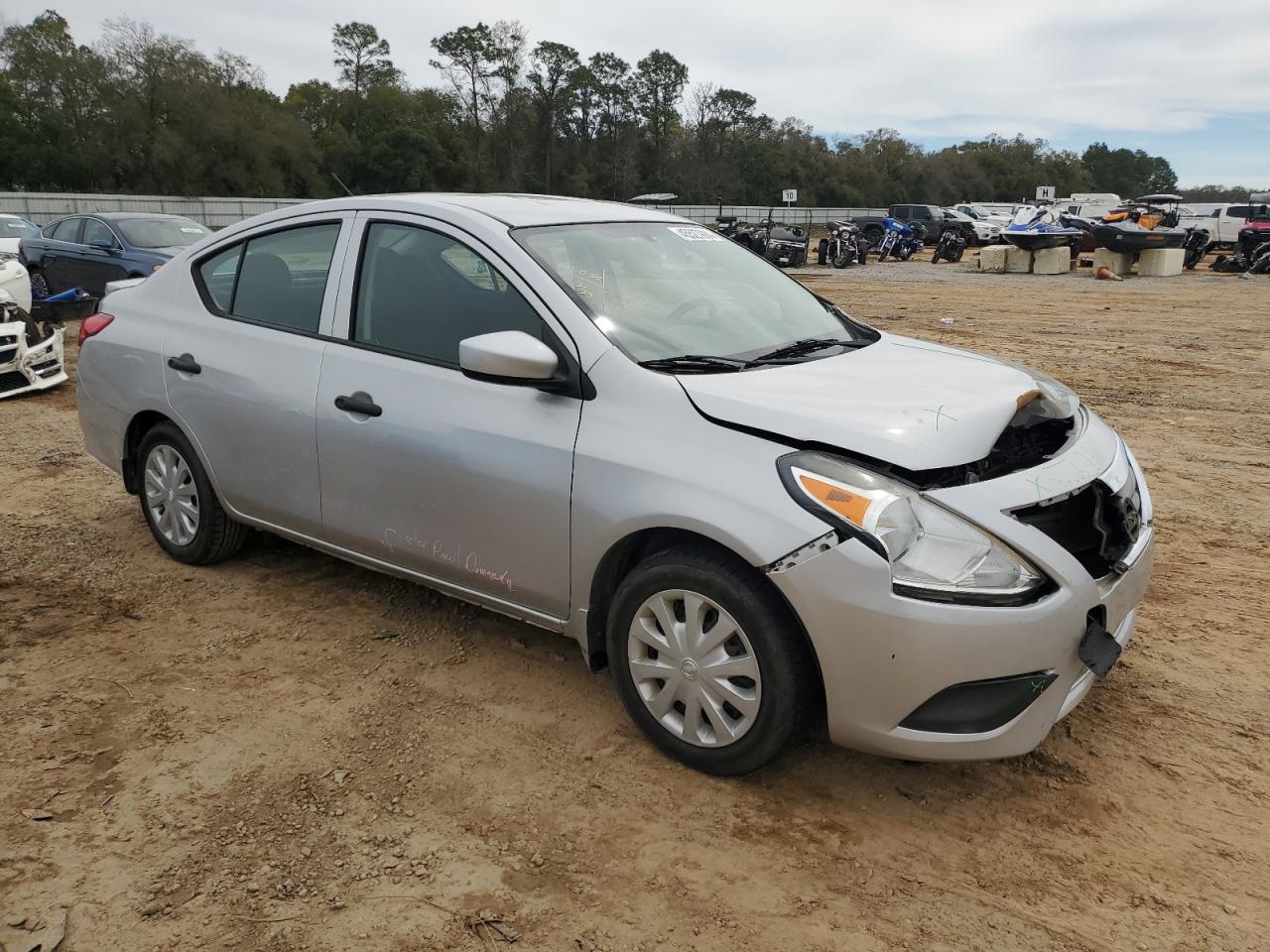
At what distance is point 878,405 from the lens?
2.87m

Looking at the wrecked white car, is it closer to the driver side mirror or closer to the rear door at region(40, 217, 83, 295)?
the rear door at region(40, 217, 83, 295)

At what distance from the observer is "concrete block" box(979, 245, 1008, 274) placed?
28.0m

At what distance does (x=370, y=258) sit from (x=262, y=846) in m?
2.16

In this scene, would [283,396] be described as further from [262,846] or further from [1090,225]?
[1090,225]

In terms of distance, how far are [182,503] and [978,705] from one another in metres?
3.67

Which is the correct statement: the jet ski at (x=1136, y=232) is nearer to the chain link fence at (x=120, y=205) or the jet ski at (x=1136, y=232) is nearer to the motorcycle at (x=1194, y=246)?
the motorcycle at (x=1194, y=246)

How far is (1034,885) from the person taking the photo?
2484 mm

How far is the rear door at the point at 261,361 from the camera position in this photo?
3844 millimetres

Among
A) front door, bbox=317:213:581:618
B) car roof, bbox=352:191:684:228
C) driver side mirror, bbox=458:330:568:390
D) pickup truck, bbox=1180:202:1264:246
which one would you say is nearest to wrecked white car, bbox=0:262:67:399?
car roof, bbox=352:191:684:228

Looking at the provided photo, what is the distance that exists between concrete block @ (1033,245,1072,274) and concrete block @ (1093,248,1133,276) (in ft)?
3.51

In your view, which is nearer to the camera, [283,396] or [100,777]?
[100,777]

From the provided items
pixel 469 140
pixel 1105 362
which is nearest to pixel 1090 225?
pixel 1105 362

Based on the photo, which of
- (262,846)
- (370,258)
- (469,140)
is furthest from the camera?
(469,140)

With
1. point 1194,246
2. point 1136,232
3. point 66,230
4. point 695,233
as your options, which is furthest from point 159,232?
point 1194,246
